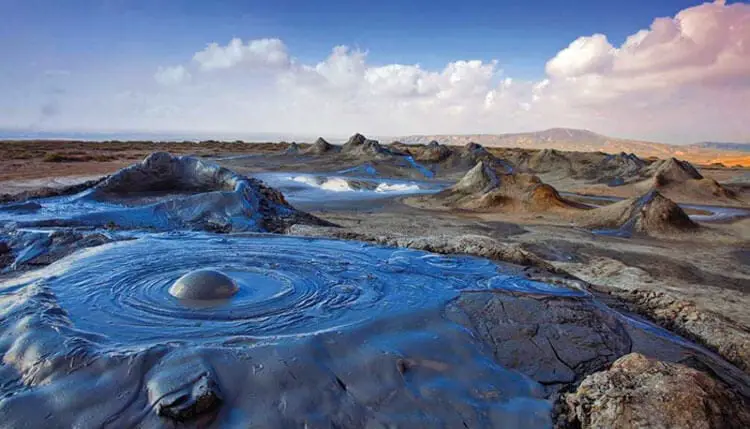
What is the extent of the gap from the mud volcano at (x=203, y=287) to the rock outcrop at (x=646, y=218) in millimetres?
9931

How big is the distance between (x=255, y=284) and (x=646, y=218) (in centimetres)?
1012

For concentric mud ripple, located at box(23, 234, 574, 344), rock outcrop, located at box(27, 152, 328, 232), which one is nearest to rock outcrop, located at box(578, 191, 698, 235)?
rock outcrop, located at box(27, 152, 328, 232)

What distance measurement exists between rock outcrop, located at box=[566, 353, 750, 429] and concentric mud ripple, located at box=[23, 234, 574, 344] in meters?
1.34

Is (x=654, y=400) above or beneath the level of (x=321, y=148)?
beneath

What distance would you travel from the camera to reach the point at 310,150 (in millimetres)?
30953

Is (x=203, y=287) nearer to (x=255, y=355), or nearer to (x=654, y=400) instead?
(x=255, y=355)

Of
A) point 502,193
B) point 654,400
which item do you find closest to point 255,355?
point 654,400

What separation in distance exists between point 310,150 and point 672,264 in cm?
2477

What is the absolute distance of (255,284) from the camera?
4168 mm

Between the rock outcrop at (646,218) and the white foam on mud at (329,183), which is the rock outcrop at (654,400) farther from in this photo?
the white foam on mud at (329,183)

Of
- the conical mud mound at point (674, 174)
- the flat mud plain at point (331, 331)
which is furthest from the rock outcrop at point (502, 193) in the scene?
Result: the conical mud mound at point (674, 174)

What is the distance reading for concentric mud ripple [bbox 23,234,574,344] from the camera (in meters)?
3.28

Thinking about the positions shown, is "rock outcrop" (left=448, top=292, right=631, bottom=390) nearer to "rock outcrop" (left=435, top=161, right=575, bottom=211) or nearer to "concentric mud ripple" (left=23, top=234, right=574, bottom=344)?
"concentric mud ripple" (left=23, top=234, right=574, bottom=344)

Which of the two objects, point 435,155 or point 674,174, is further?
point 435,155
